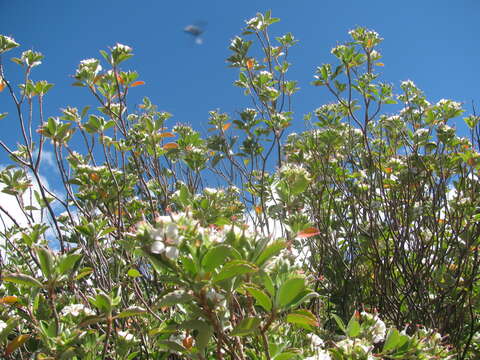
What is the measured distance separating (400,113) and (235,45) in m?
2.04

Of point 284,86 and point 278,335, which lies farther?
point 284,86

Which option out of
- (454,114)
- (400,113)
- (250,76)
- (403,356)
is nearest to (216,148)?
(250,76)

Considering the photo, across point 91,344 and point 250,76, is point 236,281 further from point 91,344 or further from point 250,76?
point 250,76

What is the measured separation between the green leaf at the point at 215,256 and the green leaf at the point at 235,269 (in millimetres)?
28

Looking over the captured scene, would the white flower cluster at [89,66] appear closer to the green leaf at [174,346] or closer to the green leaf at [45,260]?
the green leaf at [45,260]

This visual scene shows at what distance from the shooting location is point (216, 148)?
4.00m

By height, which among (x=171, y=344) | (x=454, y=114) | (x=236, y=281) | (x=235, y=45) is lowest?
(x=171, y=344)

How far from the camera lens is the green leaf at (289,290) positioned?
98cm

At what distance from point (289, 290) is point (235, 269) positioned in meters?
0.17

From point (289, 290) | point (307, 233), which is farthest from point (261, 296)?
point (307, 233)

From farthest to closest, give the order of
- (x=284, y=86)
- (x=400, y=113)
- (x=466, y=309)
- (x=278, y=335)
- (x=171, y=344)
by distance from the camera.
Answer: (x=284, y=86)
(x=400, y=113)
(x=466, y=309)
(x=278, y=335)
(x=171, y=344)

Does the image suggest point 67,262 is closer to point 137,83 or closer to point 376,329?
point 376,329

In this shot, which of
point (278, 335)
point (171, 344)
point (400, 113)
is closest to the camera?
point (171, 344)

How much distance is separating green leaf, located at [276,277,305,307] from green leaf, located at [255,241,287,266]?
0.09 m
